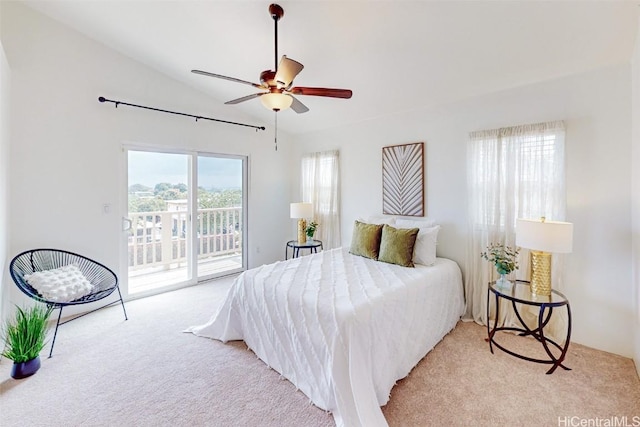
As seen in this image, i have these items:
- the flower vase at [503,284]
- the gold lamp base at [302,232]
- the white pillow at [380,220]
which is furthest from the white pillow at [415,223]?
the gold lamp base at [302,232]

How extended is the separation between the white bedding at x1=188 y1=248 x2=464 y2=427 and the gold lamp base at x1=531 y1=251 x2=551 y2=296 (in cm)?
70

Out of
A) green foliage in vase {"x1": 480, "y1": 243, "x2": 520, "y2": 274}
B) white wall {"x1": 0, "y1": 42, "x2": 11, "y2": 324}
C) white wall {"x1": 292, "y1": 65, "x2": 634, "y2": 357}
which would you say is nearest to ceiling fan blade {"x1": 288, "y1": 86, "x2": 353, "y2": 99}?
white wall {"x1": 292, "y1": 65, "x2": 634, "y2": 357}

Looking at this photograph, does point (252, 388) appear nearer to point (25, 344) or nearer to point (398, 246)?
point (25, 344)

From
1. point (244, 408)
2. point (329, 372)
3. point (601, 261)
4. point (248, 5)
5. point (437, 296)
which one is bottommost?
point (244, 408)

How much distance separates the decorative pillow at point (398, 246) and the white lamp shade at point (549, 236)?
98 cm

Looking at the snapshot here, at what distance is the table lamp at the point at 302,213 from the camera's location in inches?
170

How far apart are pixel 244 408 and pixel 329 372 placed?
61 centimetres

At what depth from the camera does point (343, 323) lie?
1731 millimetres

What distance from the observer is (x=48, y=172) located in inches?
115

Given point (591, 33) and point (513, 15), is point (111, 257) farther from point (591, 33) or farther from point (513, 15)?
point (591, 33)

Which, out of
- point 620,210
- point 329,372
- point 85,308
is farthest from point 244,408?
point 620,210

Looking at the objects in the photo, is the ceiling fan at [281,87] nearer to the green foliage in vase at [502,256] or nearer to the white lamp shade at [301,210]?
the green foliage in vase at [502,256]

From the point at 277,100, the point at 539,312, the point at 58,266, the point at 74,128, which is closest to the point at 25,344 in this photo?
the point at 58,266

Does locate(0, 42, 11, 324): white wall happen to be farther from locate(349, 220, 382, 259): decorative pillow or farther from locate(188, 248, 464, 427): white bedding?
locate(349, 220, 382, 259): decorative pillow
